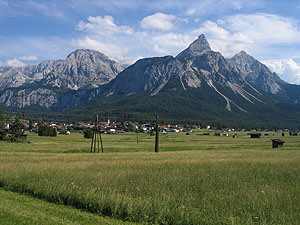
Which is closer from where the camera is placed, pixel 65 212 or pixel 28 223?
pixel 28 223

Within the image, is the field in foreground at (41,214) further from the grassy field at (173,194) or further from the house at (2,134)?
the house at (2,134)

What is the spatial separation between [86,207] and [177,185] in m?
5.16

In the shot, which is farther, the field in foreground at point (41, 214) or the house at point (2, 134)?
the house at point (2, 134)

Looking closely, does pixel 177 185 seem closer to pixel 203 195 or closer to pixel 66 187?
pixel 203 195

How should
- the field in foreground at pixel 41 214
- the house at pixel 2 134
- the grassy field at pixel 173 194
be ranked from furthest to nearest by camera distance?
the house at pixel 2 134
the grassy field at pixel 173 194
the field in foreground at pixel 41 214

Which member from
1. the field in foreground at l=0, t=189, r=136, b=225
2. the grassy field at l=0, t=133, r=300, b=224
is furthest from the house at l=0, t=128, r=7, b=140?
the field in foreground at l=0, t=189, r=136, b=225

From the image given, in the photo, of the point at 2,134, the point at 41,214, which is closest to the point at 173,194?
the point at 41,214

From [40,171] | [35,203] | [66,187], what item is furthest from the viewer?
[40,171]

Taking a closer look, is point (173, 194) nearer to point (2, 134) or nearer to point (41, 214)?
point (41, 214)

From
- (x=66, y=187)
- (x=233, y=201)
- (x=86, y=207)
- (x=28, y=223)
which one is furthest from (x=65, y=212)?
(x=233, y=201)

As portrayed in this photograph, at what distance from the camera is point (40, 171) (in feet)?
66.3

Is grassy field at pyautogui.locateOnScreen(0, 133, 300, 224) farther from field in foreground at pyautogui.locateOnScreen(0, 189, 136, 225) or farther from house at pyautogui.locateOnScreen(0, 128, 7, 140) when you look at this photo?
house at pyautogui.locateOnScreen(0, 128, 7, 140)

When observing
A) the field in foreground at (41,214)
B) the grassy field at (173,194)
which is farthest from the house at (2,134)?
the field in foreground at (41,214)

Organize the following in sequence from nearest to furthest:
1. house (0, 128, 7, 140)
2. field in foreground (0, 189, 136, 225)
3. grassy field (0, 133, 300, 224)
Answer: field in foreground (0, 189, 136, 225) → grassy field (0, 133, 300, 224) → house (0, 128, 7, 140)
